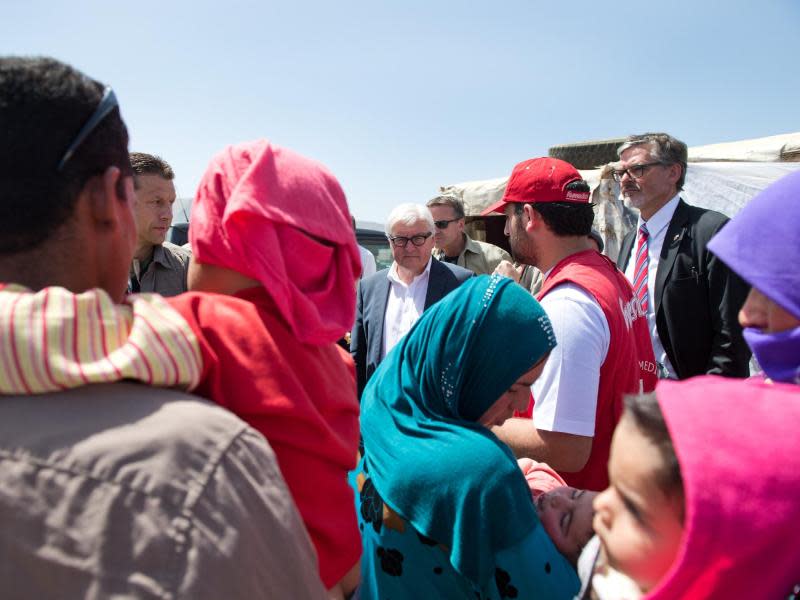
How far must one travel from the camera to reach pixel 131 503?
0.75m

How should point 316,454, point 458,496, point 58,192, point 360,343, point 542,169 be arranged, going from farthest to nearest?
point 360,343, point 542,169, point 458,496, point 316,454, point 58,192

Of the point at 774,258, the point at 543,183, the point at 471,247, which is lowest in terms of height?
the point at 471,247

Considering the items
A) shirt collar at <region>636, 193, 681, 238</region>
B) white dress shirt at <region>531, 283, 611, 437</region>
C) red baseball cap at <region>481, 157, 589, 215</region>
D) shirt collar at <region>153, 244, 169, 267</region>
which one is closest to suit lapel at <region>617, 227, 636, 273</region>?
shirt collar at <region>636, 193, 681, 238</region>

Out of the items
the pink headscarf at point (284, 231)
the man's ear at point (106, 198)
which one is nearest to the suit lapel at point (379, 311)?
the pink headscarf at point (284, 231)

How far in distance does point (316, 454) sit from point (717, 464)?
641mm

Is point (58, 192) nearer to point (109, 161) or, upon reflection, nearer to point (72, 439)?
point (109, 161)

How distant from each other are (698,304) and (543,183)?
1367 millimetres

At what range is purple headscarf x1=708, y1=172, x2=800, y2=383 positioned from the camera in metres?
1.03

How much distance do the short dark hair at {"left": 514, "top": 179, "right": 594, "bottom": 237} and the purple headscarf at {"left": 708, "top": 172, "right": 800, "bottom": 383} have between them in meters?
1.31

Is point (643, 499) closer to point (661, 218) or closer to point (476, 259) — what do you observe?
point (661, 218)

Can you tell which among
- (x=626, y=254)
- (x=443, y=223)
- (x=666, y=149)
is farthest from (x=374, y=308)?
(x=666, y=149)

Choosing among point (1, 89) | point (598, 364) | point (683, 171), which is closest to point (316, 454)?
point (1, 89)

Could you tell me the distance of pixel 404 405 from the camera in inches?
59.4

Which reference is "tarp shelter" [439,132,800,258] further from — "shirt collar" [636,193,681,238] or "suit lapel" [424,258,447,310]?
"shirt collar" [636,193,681,238]
